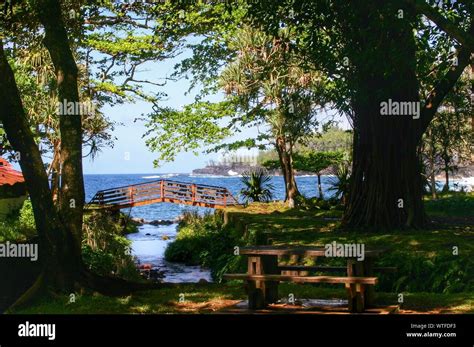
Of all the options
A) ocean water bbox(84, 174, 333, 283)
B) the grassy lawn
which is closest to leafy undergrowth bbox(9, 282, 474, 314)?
the grassy lawn

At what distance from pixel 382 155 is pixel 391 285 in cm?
357

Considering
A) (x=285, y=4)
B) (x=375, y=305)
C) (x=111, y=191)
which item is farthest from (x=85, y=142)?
(x=375, y=305)

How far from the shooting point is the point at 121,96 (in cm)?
1431

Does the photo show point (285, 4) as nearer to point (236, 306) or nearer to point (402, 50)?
point (402, 50)

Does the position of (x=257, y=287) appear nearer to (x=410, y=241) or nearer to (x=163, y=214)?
(x=410, y=241)

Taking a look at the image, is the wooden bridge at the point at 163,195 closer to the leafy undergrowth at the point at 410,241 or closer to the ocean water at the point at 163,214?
the ocean water at the point at 163,214

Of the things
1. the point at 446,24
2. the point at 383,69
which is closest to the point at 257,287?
the point at 446,24

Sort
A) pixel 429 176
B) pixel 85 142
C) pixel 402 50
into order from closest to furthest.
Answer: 1. pixel 402 50
2. pixel 85 142
3. pixel 429 176

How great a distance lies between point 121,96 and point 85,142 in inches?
70.6

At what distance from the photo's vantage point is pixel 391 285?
9.60 metres

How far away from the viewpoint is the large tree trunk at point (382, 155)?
1159 centimetres

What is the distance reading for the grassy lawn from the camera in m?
8.45

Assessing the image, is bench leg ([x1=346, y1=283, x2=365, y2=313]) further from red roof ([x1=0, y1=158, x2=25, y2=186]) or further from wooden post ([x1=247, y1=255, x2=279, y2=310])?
red roof ([x1=0, y1=158, x2=25, y2=186])

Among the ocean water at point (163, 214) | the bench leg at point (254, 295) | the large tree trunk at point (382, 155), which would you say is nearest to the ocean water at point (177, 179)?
the ocean water at point (163, 214)
